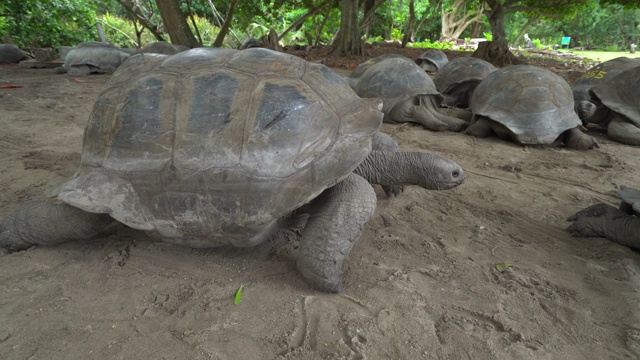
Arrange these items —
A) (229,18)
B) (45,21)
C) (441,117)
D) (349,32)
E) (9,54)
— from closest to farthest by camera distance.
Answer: (441,117) → (229,18) → (9,54) → (349,32) → (45,21)

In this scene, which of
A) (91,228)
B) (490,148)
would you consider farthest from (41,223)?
(490,148)

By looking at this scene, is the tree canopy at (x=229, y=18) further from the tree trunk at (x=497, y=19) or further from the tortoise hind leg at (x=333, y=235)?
the tortoise hind leg at (x=333, y=235)

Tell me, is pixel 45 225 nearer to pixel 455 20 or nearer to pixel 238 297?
pixel 238 297

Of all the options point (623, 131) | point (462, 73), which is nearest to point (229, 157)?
point (623, 131)

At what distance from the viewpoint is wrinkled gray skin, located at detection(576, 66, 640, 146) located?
5.17 meters

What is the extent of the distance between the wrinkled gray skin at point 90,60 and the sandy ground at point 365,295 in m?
6.74

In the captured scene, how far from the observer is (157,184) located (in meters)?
2.04

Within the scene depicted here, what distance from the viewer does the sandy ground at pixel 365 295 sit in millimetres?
1759

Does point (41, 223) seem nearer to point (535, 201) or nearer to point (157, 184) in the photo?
point (157, 184)

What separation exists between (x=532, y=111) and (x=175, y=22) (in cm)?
891

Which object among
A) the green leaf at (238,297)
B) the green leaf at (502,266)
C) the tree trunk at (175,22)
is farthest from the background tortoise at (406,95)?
the tree trunk at (175,22)

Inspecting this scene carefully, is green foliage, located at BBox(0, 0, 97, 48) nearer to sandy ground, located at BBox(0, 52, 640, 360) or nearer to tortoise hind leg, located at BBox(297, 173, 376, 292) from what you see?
sandy ground, located at BBox(0, 52, 640, 360)

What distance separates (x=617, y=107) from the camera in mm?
5340

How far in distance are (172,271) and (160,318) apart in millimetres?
431
